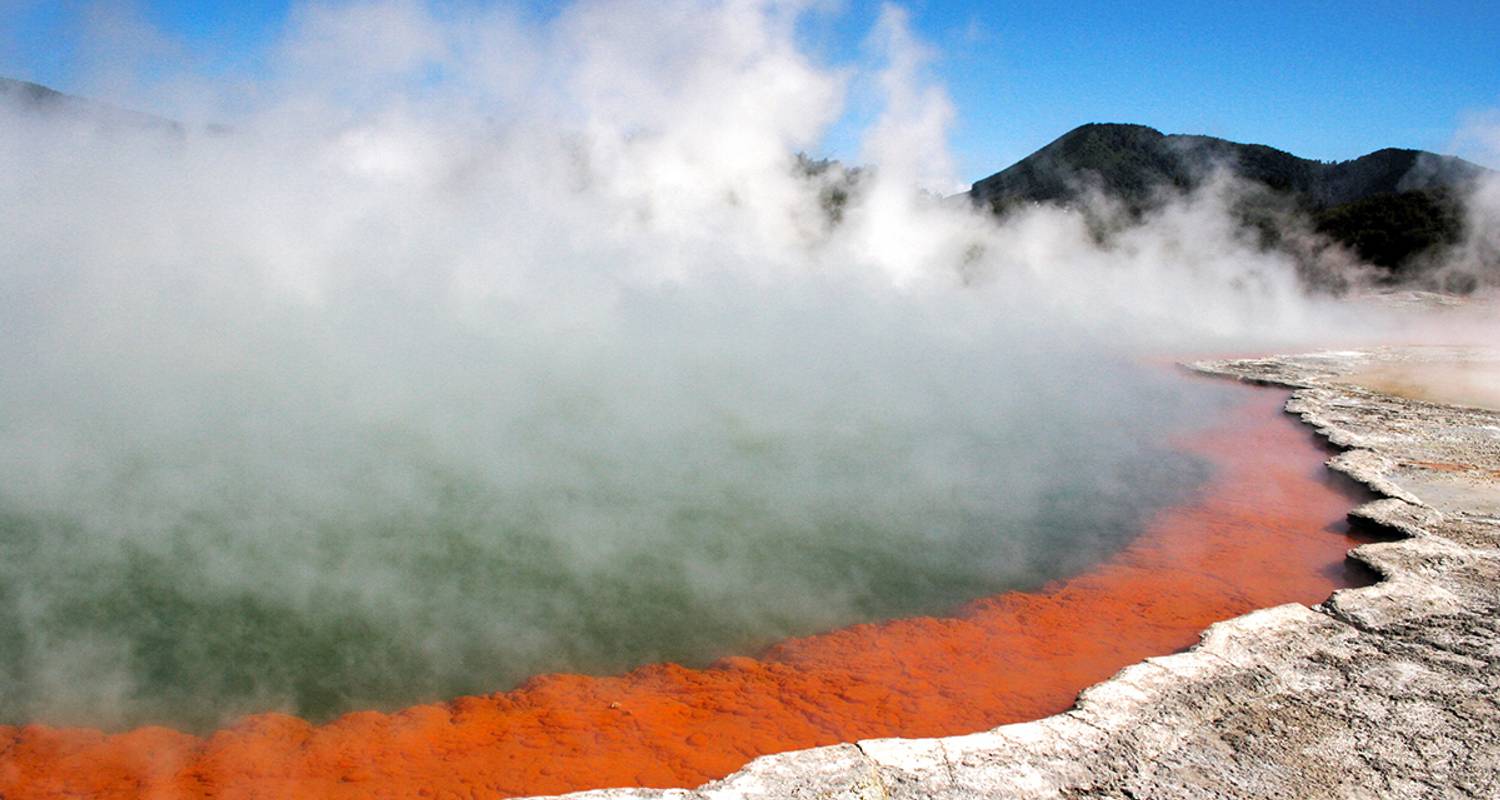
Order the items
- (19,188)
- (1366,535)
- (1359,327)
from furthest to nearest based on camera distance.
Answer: (1359,327)
(19,188)
(1366,535)

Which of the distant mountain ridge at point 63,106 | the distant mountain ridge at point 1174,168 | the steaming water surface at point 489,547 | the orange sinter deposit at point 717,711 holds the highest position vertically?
the distant mountain ridge at point 1174,168

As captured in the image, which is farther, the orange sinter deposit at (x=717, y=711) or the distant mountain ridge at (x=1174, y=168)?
the distant mountain ridge at (x=1174, y=168)

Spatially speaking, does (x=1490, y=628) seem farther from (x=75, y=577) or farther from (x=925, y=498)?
(x=75, y=577)

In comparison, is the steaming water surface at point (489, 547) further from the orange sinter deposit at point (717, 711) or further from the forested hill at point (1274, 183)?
the forested hill at point (1274, 183)

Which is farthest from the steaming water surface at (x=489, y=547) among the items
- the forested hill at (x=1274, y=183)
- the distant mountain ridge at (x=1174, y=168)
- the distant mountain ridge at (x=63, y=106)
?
the distant mountain ridge at (x=1174, y=168)

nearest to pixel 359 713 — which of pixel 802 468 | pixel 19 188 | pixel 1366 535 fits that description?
pixel 802 468

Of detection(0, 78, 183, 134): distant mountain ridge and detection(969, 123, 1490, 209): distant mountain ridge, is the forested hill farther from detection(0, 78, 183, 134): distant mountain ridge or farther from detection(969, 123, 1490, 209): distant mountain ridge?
detection(0, 78, 183, 134): distant mountain ridge
